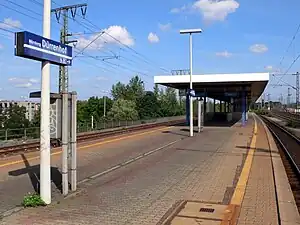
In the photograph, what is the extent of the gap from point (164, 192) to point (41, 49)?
3.77 meters

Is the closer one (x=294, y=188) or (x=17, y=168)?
(x=294, y=188)

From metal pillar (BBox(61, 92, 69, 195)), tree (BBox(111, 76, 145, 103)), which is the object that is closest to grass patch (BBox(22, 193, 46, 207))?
metal pillar (BBox(61, 92, 69, 195))

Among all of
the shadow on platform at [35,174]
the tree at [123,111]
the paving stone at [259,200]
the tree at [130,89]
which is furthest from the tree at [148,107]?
the paving stone at [259,200]

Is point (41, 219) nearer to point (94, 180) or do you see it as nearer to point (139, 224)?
point (139, 224)

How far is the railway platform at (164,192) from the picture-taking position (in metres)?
6.30

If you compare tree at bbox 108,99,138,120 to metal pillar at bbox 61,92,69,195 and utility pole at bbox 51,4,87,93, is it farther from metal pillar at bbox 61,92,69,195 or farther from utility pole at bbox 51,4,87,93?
metal pillar at bbox 61,92,69,195

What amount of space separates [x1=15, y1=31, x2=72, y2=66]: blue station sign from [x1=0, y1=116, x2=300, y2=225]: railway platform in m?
2.59

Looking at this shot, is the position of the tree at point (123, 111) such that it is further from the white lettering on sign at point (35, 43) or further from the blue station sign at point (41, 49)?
the white lettering on sign at point (35, 43)

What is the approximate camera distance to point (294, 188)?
1009 cm

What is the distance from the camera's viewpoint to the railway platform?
20.7 ft

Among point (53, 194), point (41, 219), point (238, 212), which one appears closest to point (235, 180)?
point (238, 212)

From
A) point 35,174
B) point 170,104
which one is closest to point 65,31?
point 35,174

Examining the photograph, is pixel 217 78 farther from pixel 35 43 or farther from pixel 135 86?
pixel 135 86

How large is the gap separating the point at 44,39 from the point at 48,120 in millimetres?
1437
